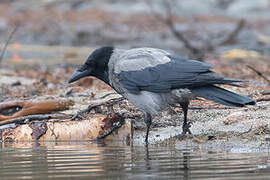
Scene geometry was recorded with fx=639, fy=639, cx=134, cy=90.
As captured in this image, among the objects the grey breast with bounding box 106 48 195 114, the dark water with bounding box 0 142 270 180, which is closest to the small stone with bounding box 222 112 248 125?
the grey breast with bounding box 106 48 195 114

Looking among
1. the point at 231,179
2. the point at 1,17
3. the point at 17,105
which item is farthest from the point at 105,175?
the point at 1,17

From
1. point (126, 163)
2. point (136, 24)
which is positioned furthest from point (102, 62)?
point (136, 24)

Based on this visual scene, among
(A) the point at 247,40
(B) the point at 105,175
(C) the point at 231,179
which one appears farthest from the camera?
(A) the point at 247,40

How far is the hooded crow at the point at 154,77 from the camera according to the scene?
6199mm

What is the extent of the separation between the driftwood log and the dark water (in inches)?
50.0

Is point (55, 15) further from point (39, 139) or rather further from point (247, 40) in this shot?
point (39, 139)

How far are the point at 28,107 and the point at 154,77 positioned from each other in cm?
193

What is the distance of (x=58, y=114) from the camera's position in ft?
24.0

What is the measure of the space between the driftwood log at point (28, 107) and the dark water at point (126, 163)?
4.17ft

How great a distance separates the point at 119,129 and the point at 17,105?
156cm

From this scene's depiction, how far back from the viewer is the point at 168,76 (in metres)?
6.36

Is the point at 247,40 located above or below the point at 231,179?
above

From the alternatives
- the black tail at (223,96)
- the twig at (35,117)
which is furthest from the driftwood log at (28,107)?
the black tail at (223,96)

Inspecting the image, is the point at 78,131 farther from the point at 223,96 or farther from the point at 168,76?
the point at 223,96
